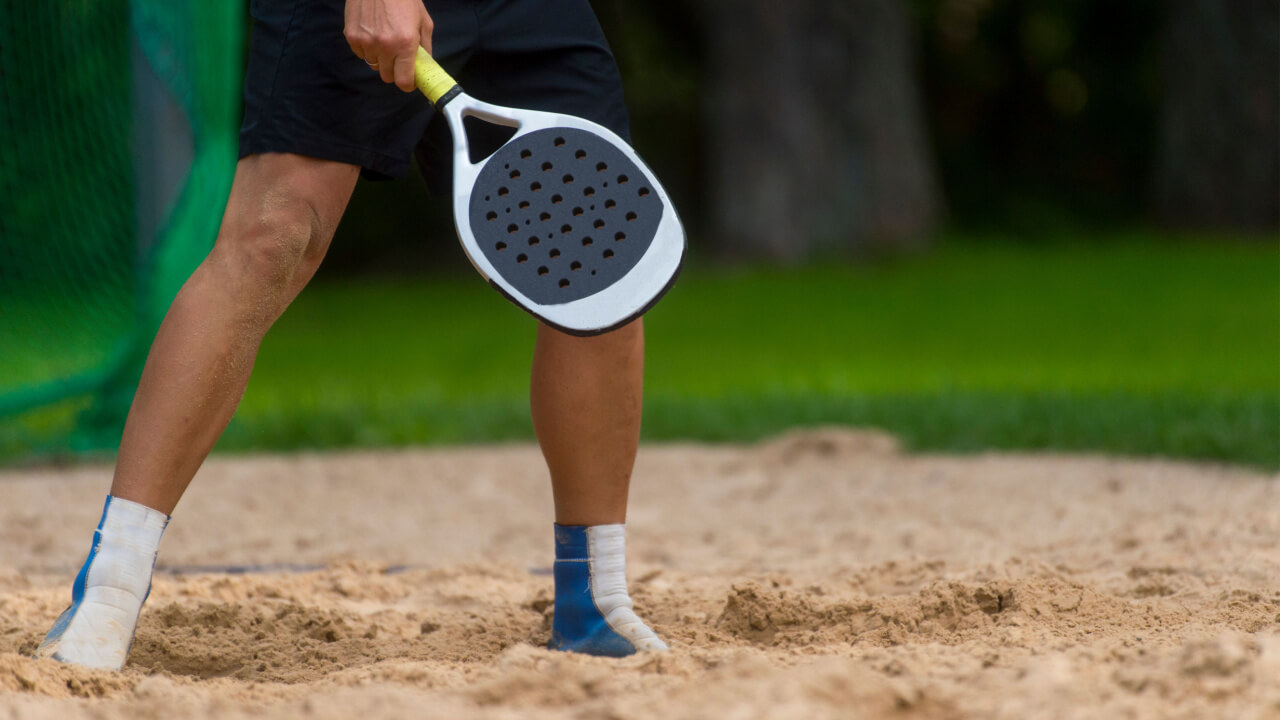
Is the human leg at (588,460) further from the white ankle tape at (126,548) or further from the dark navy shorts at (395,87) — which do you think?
the white ankle tape at (126,548)

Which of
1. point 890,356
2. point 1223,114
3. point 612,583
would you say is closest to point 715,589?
point 612,583

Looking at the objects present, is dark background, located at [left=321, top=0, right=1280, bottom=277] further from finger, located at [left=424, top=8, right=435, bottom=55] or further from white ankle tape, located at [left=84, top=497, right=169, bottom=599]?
white ankle tape, located at [left=84, top=497, right=169, bottom=599]

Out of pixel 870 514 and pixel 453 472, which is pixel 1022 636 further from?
pixel 453 472

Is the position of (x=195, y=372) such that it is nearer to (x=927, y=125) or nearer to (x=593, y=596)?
(x=593, y=596)

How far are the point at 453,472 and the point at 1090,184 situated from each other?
503 inches

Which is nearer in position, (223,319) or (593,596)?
(223,319)

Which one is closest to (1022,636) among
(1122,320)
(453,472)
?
(453,472)

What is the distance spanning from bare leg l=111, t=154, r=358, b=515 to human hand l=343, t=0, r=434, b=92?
21 cm

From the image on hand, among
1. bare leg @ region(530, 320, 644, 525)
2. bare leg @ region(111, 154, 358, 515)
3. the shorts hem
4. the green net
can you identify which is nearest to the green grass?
the green net

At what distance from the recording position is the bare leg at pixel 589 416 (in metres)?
2.18

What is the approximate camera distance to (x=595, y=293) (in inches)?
74.7

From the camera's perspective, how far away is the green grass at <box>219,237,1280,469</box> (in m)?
4.91

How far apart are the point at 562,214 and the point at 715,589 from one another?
42.2 inches

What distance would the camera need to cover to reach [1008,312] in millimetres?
9188
